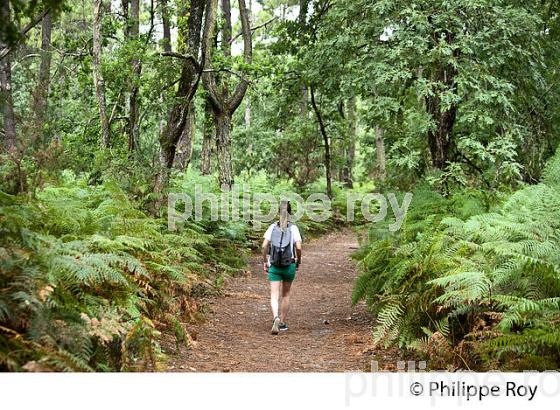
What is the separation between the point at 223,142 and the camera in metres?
15.4

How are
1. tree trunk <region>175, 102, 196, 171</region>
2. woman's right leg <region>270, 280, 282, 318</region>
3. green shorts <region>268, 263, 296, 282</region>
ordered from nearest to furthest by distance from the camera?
woman's right leg <region>270, 280, 282, 318</region>, green shorts <region>268, 263, 296, 282</region>, tree trunk <region>175, 102, 196, 171</region>

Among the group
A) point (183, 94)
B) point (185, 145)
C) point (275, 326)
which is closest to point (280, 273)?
point (275, 326)

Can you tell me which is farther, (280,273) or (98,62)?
(98,62)

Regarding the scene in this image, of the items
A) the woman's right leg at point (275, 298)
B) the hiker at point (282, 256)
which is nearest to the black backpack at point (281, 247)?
the hiker at point (282, 256)

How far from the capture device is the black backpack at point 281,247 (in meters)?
8.24

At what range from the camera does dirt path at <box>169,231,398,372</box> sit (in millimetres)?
6504

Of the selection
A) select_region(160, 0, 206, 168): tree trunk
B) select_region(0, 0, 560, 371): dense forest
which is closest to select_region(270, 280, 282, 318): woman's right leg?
select_region(0, 0, 560, 371): dense forest

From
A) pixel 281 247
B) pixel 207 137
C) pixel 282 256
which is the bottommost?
pixel 282 256

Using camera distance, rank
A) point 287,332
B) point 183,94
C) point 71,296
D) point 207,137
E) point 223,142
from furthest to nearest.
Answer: point 207,137
point 223,142
point 183,94
point 287,332
point 71,296

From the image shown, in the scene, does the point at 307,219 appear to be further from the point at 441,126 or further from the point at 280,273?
the point at 280,273

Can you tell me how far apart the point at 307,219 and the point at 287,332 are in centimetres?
1191

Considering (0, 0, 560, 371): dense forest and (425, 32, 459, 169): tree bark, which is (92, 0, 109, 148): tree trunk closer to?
(0, 0, 560, 371): dense forest

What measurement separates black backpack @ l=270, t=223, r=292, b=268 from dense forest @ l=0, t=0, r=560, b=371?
0.99 metres

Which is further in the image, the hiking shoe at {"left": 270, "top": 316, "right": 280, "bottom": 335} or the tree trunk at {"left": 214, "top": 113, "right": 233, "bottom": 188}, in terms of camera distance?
the tree trunk at {"left": 214, "top": 113, "right": 233, "bottom": 188}
